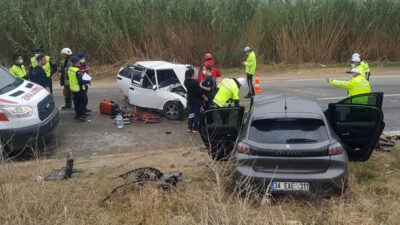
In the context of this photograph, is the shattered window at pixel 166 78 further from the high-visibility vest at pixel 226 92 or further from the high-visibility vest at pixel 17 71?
the high-visibility vest at pixel 17 71

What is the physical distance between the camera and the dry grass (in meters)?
4.77

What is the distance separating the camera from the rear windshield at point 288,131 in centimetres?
558

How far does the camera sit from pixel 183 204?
17.0 ft

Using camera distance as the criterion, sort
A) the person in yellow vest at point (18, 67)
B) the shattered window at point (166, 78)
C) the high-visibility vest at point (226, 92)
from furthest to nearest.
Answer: the person in yellow vest at point (18, 67) → the shattered window at point (166, 78) → the high-visibility vest at point (226, 92)

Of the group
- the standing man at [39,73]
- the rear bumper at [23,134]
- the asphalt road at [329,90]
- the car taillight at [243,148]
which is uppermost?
the standing man at [39,73]

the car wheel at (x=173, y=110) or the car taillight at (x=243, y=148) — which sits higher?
the car taillight at (x=243, y=148)

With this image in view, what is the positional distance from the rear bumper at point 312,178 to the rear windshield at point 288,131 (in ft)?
1.26

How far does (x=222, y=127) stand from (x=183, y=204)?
1.76 metres

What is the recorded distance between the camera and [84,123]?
10.7 metres

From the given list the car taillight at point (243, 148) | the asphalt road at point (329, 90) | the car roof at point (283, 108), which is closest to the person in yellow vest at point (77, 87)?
the car roof at point (283, 108)

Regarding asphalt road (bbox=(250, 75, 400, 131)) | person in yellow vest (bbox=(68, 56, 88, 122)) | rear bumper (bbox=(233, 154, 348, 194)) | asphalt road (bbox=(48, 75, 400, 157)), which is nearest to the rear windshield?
rear bumper (bbox=(233, 154, 348, 194))

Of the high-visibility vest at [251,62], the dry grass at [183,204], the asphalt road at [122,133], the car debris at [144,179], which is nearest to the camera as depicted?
the dry grass at [183,204]

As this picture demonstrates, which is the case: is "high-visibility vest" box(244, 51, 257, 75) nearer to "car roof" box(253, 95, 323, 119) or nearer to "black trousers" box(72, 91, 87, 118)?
"black trousers" box(72, 91, 87, 118)

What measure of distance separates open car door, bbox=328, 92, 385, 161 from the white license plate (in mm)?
1621
